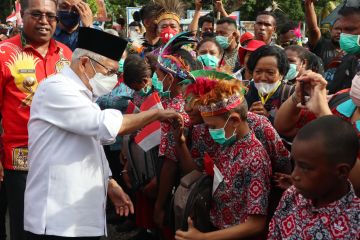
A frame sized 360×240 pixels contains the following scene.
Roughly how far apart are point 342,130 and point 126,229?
371 cm

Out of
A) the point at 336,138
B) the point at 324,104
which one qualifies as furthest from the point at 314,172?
the point at 324,104

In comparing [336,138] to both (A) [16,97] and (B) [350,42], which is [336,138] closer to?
(B) [350,42]

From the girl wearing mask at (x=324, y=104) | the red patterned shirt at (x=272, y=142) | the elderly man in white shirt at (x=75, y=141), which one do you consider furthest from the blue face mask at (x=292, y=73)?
the elderly man in white shirt at (x=75, y=141)

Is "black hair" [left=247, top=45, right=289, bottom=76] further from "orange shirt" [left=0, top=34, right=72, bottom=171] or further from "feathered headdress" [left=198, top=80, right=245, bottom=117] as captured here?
"orange shirt" [left=0, top=34, right=72, bottom=171]

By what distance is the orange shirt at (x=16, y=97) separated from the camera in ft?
12.3

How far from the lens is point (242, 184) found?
9.24ft

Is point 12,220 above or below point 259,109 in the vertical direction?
below

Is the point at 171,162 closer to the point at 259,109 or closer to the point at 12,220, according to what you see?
the point at 259,109

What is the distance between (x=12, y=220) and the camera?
3.73 metres

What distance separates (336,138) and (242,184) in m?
0.80

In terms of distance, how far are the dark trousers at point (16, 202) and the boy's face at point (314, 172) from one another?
2.27m

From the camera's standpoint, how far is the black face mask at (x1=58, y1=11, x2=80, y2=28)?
5031 millimetres

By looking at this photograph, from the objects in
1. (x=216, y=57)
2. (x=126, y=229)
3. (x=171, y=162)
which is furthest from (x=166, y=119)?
(x=126, y=229)

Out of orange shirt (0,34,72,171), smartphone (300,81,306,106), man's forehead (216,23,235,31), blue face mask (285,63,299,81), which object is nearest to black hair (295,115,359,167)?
smartphone (300,81,306,106)
